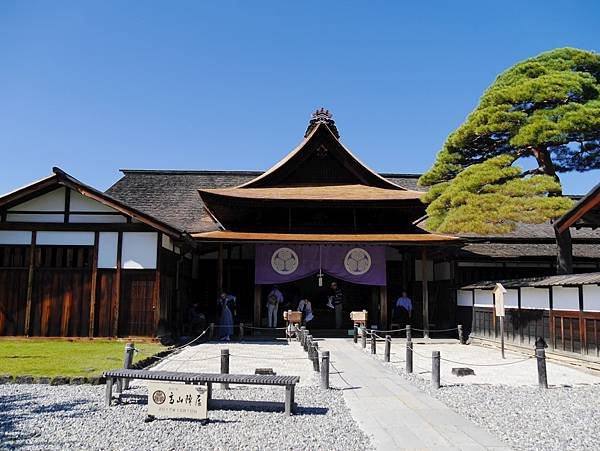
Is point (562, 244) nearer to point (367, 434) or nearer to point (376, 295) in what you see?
point (376, 295)

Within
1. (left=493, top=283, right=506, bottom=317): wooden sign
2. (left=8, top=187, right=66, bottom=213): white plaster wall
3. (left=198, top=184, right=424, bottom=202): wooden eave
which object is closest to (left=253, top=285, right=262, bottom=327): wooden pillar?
(left=198, top=184, right=424, bottom=202): wooden eave

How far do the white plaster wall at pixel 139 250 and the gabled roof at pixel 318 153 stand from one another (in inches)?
249

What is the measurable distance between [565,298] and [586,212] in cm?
248

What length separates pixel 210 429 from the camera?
7.16m

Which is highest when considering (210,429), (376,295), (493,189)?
(493,189)

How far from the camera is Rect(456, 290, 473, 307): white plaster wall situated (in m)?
19.1

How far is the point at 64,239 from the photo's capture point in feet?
52.8

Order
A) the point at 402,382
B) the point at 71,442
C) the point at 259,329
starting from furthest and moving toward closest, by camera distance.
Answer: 1. the point at 259,329
2. the point at 402,382
3. the point at 71,442

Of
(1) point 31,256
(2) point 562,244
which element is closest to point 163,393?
(1) point 31,256

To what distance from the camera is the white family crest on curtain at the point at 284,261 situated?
19.2 metres

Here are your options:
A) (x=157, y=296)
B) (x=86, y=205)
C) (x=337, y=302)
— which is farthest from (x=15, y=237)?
(x=337, y=302)

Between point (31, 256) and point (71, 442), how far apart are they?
11.1 meters

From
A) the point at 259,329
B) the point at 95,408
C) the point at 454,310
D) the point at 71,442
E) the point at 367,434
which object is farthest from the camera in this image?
the point at 454,310

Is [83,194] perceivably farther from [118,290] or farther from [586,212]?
[586,212]
